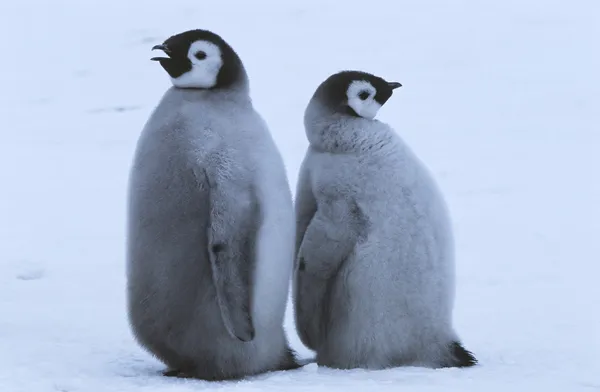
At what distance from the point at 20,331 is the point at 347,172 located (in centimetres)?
117

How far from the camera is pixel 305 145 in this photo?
7355mm

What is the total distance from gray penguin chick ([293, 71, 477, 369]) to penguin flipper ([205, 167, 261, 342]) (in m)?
0.27

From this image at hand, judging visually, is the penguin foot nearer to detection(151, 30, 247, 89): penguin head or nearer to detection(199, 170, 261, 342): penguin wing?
detection(199, 170, 261, 342): penguin wing

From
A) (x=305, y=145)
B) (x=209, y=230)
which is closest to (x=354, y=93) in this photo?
(x=209, y=230)

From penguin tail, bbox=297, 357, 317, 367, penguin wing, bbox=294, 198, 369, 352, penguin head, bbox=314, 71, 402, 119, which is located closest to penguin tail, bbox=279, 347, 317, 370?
penguin tail, bbox=297, 357, 317, 367

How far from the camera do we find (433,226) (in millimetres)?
3744

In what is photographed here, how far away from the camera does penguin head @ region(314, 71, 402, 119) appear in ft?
12.7

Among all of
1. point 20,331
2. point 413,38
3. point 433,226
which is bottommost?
point 20,331

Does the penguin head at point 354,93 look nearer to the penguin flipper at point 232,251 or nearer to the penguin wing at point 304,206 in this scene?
the penguin wing at point 304,206

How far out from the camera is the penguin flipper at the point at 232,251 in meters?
3.47

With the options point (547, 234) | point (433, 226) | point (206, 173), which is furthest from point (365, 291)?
point (547, 234)

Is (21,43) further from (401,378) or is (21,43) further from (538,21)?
(401,378)

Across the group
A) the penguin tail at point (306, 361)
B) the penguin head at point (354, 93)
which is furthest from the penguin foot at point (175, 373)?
the penguin head at point (354, 93)

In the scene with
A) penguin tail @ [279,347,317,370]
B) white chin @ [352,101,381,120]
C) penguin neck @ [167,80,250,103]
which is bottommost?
penguin tail @ [279,347,317,370]
